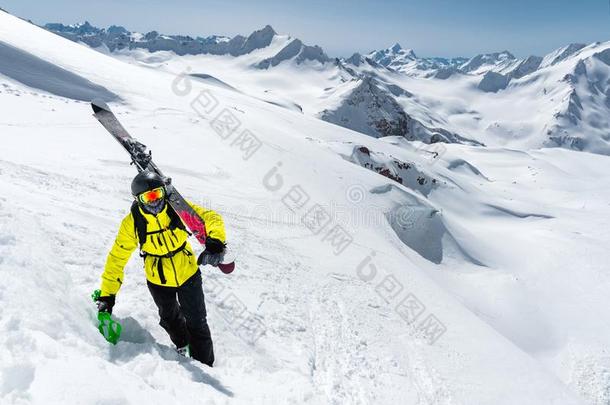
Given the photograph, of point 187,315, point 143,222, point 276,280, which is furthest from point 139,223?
point 276,280

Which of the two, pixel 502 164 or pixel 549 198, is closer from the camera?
pixel 549 198

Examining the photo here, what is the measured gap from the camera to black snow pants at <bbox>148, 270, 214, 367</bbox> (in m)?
5.61

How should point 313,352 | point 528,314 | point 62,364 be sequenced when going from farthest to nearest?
point 528,314, point 313,352, point 62,364

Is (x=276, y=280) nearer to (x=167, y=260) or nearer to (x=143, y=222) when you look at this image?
(x=167, y=260)

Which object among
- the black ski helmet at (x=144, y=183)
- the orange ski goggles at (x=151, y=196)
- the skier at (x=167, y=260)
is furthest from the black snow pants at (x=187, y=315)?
the black ski helmet at (x=144, y=183)

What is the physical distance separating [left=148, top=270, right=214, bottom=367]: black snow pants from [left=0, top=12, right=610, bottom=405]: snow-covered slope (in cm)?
29

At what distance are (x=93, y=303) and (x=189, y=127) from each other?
62.6 feet

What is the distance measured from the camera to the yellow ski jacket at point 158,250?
17.2ft

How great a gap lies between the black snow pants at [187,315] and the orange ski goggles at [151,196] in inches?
48.9

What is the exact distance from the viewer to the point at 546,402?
32.8 feet

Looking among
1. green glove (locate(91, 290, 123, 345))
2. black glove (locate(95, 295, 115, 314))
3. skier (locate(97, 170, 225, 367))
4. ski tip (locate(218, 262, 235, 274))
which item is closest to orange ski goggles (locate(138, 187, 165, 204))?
skier (locate(97, 170, 225, 367))

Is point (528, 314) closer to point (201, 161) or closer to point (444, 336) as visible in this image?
point (444, 336)

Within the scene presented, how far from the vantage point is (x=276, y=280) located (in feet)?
33.1

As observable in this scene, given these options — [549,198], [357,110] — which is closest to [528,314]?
[549,198]
